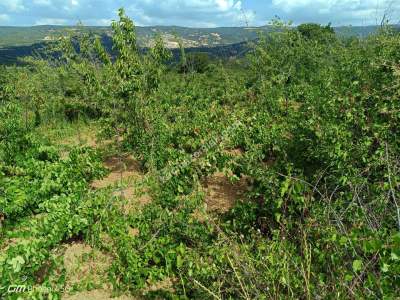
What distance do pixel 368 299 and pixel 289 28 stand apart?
34.8ft

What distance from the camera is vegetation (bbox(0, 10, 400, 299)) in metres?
3.50

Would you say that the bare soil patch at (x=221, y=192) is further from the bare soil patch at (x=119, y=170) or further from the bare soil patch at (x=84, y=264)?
the bare soil patch at (x=84, y=264)

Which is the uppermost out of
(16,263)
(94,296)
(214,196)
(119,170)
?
(16,263)

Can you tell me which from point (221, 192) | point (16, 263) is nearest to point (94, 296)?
point (16, 263)

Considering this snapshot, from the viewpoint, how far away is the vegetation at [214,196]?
11.5 feet

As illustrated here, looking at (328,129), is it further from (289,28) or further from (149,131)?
(289,28)

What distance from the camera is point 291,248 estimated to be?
166 inches

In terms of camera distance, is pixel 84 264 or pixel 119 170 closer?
pixel 84 264

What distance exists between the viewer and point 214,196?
25.0ft

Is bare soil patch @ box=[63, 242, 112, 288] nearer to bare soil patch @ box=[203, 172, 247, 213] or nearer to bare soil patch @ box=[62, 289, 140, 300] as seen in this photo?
bare soil patch @ box=[62, 289, 140, 300]

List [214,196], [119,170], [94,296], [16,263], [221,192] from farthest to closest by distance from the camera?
[119,170] → [221,192] → [214,196] → [94,296] → [16,263]

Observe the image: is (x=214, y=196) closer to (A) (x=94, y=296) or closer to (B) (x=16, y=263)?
(A) (x=94, y=296)

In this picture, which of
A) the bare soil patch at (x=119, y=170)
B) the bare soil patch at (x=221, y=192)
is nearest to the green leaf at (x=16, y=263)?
the bare soil patch at (x=221, y=192)

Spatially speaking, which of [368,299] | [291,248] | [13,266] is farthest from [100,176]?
[368,299]
